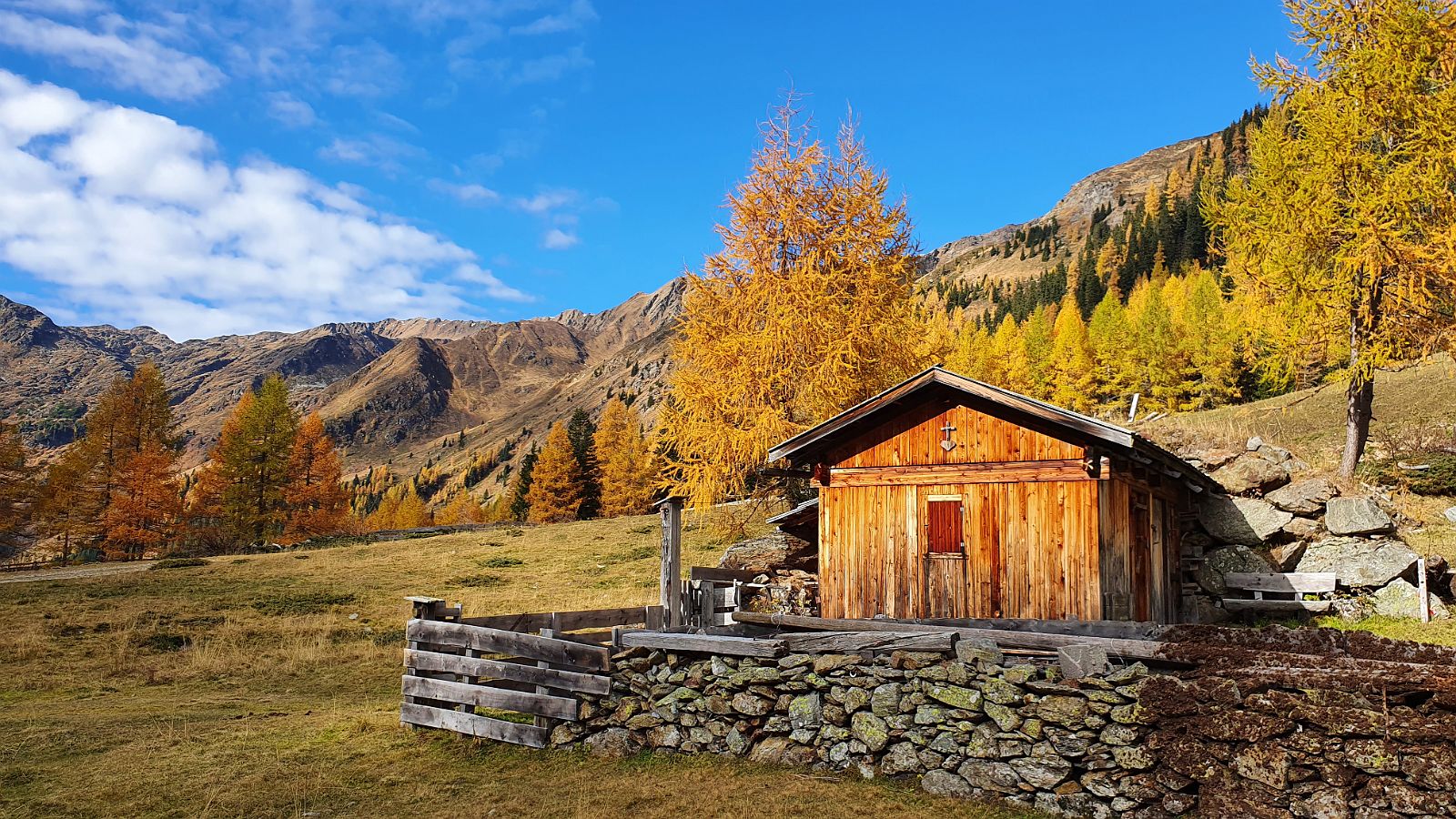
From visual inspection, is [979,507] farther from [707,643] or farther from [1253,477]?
[1253,477]

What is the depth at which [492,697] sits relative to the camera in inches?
455

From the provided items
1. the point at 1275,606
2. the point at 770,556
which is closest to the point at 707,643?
the point at 770,556

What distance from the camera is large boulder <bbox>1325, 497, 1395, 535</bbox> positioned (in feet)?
60.3

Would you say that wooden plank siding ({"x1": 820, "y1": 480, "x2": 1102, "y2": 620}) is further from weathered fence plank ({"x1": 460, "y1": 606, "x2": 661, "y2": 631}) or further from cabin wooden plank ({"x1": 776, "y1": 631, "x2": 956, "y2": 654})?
cabin wooden plank ({"x1": 776, "y1": 631, "x2": 956, "y2": 654})

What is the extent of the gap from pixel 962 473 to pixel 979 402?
1.36 m

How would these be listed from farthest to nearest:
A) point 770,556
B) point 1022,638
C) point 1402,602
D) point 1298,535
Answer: point 770,556
point 1298,535
point 1402,602
point 1022,638

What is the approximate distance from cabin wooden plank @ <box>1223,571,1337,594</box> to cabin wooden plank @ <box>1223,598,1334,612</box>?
26 cm

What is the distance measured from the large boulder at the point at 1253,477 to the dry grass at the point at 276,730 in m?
15.4

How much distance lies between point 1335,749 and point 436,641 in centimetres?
1047

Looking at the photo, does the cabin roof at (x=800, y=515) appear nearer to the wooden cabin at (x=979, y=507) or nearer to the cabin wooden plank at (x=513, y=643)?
the wooden cabin at (x=979, y=507)

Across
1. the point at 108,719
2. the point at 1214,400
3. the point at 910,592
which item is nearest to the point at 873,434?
the point at 910,592

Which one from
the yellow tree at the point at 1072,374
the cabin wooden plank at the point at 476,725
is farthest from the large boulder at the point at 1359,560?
the yellow tree at the point at 1072,374

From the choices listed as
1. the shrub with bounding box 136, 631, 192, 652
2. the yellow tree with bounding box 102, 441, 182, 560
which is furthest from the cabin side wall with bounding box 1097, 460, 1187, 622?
the yellow tree with bounding box 102, 441, 182, 560

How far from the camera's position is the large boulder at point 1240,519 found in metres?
19.9
